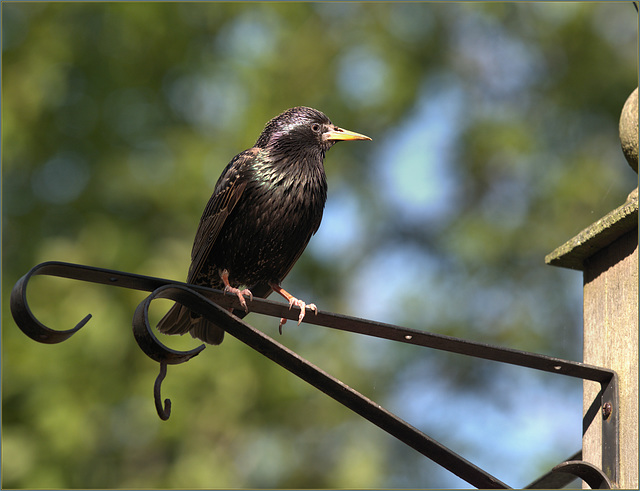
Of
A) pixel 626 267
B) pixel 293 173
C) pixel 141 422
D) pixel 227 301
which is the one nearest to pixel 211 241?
pixel 293 173

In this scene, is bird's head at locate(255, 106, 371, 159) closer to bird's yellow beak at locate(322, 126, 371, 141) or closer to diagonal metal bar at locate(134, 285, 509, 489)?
bird's yellow beak at locate(322, 126, 371, 141)

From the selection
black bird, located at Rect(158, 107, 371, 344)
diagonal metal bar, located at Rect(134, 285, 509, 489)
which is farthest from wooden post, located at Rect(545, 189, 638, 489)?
black bird, located at Rect(158, 107, 371, 344)

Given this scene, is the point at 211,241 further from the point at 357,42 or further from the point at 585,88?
the point at 585,88

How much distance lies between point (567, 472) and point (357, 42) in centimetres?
775

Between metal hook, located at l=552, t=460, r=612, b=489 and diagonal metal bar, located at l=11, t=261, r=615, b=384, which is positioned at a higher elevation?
diagonal metal bar, located at l=11, t=261, r=615, b=384

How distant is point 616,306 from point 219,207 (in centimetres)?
170

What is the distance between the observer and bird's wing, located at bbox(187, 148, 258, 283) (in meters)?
3.45

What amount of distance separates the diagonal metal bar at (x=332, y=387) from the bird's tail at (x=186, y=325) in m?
1.34

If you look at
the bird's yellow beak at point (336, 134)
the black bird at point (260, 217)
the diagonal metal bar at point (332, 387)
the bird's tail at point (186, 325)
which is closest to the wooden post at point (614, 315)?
the diagonal metal bar at point (332, 387)

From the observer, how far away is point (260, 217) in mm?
3389

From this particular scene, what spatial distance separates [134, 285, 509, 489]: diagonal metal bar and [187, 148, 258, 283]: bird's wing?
4.76 feet

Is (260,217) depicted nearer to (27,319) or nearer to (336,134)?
(336,134)

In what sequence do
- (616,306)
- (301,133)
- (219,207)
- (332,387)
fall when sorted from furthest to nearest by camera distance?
(301,133), (219,207), (616,306), (332,387)

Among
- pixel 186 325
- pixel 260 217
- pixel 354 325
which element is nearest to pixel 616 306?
pixel 354 325
